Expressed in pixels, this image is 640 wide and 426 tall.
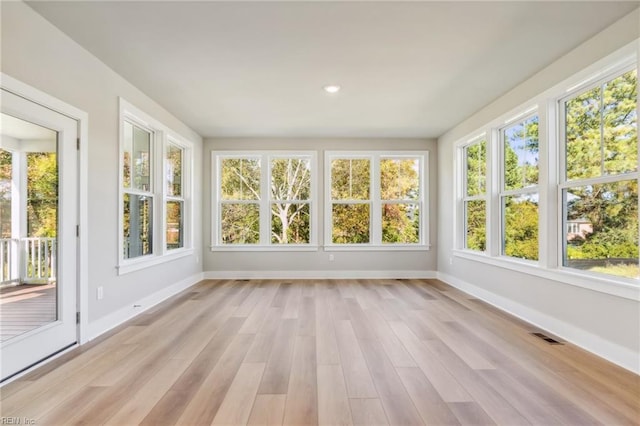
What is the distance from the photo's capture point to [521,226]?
3957 millimetres

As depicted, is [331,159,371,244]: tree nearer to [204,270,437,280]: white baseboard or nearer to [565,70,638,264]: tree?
[204,270,437,280]: white baseboard

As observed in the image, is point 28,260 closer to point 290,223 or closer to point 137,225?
point 137,225

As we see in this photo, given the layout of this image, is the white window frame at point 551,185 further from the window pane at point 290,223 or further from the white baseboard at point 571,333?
the window pane at point 290,223

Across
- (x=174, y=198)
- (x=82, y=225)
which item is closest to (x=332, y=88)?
(x=82, y=225)

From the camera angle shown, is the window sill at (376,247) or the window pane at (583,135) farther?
the window sill at (376,247)

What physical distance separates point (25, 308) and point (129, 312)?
1.27 m

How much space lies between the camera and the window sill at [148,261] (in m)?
3.63

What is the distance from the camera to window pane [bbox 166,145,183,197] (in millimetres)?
5062

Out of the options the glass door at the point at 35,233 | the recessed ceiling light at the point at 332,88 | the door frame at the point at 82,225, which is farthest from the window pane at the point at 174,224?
the recessed ceiling light at the point at 332,88

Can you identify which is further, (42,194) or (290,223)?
(290,223)

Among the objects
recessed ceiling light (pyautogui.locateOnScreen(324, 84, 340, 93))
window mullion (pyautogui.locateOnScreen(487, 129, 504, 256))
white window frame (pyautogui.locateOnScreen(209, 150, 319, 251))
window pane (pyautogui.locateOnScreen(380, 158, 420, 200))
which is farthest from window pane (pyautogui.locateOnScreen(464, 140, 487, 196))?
white window frame (pyautogui.locateOnScreen(209, 150, 319, 251))

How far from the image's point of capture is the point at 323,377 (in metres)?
2.32

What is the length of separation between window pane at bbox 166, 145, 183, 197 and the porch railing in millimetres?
2353

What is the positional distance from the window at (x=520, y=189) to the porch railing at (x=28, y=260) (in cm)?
449
